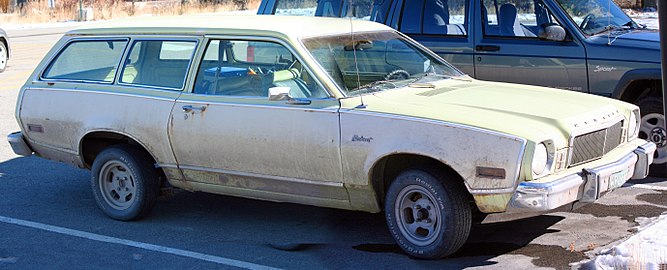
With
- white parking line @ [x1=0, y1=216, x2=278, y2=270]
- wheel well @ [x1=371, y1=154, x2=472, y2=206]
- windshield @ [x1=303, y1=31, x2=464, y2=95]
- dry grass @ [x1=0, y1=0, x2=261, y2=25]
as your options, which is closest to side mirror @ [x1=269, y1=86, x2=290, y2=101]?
windshield @ [x1=303, y1=31, x2=464, y2=95]

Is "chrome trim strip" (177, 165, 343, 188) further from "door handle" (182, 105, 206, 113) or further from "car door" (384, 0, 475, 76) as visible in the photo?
"car door" (384, 0, 475, 76)

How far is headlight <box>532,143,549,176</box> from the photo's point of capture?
18.7 ft

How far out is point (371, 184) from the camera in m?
6.33

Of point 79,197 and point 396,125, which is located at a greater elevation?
point 396,125

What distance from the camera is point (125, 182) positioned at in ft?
24.8

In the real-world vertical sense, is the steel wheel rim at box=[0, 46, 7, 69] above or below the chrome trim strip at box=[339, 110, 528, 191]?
below

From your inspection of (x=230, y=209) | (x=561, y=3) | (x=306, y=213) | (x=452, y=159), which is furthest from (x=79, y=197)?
(x=561, y=3)

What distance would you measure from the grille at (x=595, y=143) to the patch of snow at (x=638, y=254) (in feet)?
1.95

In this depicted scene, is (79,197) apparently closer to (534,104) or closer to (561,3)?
(534,104)

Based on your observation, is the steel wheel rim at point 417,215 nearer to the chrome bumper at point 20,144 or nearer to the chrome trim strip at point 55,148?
the chrome trim strip at point 55,148

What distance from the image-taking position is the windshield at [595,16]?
892cm

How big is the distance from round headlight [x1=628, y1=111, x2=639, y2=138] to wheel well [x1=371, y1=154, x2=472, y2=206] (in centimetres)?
156

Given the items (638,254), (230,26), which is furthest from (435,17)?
(638,254)

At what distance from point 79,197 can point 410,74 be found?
3.21 m
